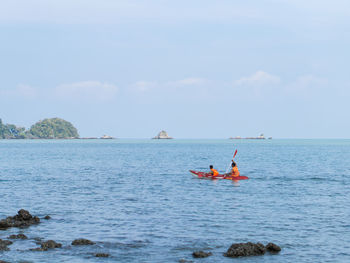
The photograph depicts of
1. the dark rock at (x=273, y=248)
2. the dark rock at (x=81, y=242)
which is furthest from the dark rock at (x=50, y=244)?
the dark rock at (x=273, y=248)

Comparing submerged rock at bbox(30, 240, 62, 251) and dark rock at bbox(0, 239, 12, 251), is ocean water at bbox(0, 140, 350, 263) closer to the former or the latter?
dark rock at bbox(0, 239, 12, 251)

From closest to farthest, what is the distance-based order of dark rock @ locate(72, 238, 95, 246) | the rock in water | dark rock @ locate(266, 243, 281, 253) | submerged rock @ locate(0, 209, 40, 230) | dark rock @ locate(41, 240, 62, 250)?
the rock in water
dark rock @ locate(266, 243, 281, 253)
dark rock @ locate(41, 240, 62, 250)
dark rock @ locate(72, 238, 95, 246)
submerged rock @ locate(0, 209, 40, 230)

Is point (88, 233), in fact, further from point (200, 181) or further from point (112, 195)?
point (200, 181)

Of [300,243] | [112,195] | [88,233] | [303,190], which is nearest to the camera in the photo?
[300,243]

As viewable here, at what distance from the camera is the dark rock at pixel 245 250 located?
67.6ft

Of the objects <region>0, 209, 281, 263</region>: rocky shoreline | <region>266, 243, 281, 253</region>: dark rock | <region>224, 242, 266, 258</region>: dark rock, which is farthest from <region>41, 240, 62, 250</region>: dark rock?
<region>266, 243, 281, 253</region>: dark rock

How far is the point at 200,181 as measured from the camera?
55.0 meters

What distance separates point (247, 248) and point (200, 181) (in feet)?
112

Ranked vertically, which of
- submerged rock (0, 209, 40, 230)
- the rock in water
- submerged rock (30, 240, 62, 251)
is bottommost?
the rock in water

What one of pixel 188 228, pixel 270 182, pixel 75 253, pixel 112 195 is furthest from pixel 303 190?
pixel 75 253

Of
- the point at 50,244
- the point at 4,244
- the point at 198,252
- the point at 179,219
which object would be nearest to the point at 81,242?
the point at 50,244

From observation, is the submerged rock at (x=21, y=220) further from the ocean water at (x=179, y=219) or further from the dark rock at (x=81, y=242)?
the dark rock at (x=81, y=242)

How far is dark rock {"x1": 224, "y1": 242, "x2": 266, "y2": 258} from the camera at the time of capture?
811 inches

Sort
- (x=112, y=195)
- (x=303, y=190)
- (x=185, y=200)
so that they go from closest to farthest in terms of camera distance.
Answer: (x=185, y=200) < (x=112, y=195) < (x=303, y=190)
